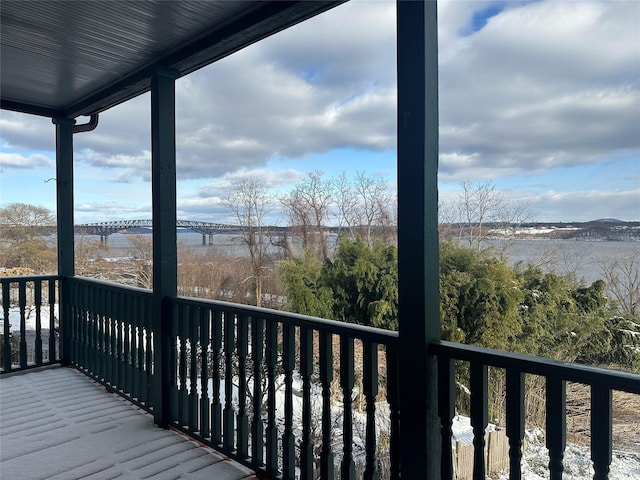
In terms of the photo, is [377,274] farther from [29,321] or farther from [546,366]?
[546,366]

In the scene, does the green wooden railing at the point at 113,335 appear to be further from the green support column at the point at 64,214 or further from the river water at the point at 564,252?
the river water at the point at 564,252

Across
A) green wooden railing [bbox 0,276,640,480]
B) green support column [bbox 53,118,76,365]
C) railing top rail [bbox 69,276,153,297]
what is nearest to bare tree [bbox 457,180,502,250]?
green wooden railing [bbox 0,276,640,480]

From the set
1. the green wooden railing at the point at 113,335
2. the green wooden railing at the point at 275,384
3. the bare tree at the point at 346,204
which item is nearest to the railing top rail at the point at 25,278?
the green wooden railing at the point at 113,335

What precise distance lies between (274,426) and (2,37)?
9.44 feet

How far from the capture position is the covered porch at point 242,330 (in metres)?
1.51

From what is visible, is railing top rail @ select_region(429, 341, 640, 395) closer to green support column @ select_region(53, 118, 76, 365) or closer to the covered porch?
the covered porch

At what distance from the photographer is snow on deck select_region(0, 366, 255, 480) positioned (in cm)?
228

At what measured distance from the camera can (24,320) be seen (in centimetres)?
397

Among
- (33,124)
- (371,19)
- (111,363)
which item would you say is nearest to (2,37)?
(111,363)

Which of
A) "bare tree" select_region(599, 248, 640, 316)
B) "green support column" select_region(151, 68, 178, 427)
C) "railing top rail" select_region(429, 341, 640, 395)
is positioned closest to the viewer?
"railing top rail" select_region(429, 341, 640, 395)

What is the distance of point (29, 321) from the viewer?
4266 millimetres

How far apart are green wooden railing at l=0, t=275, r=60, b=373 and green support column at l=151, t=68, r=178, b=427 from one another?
189 centimetres

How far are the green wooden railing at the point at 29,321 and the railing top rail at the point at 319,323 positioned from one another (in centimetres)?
240

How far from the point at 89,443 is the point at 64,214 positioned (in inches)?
100
